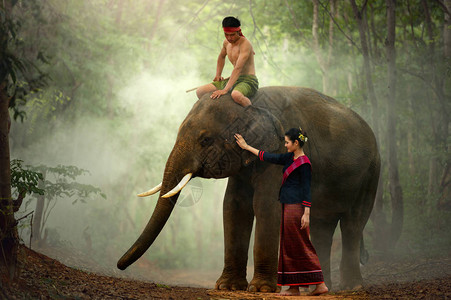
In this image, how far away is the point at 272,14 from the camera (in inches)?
663

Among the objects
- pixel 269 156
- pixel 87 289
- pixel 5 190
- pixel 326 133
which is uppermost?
pixel 326 133

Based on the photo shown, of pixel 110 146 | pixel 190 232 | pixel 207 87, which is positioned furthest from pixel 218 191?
pixel 207 87

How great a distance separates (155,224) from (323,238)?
10.4ft

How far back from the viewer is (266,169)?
5586 millimetres

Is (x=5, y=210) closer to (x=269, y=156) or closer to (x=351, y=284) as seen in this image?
(x=269, y=156)

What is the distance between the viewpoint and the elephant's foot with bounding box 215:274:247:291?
5676mm

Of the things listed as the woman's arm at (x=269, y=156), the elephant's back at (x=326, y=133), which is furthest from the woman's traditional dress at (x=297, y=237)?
the elephant's back at (x=326, y=133)

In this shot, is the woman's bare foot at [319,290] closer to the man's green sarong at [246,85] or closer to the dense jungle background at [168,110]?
the man's green sarong at [246,85]

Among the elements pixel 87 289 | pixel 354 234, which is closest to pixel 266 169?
pixel 354 234

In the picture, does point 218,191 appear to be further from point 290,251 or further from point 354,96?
point 290,251

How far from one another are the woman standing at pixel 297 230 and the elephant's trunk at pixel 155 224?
4.19ft

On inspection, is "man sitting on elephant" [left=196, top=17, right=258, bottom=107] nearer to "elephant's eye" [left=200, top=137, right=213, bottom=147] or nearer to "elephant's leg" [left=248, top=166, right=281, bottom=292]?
"elephant's eye" [left=200, top=137, right=213, bottom=147]

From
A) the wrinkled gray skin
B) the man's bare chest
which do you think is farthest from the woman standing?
the man's bare chest

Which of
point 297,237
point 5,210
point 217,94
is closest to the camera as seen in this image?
point 5,210
